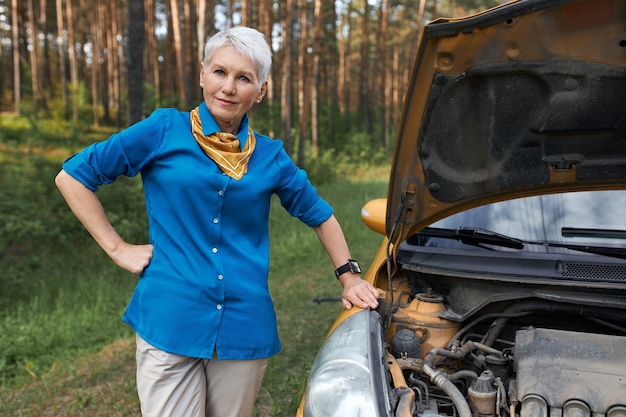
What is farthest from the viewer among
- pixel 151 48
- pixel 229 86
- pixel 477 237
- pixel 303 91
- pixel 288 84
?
pixel 151 48

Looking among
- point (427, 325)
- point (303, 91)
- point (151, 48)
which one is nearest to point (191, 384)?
point (427, 325)

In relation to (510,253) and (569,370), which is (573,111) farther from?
(569,370)

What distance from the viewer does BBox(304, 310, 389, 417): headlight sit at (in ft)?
5.77

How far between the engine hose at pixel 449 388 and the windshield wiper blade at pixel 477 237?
31.8 inches

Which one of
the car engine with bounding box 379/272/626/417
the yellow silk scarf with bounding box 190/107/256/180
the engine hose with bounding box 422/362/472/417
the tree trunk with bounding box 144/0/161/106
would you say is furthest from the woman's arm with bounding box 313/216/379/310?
the tree trunk with bounding box 144/0/161/106

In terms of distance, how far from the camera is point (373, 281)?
2738 millimetres

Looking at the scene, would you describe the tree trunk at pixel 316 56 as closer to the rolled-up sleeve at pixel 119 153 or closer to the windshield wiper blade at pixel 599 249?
the windshield wiper blade at pixel 599 249

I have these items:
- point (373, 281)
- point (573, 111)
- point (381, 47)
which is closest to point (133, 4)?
point (373, 281)

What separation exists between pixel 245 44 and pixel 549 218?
1772mm

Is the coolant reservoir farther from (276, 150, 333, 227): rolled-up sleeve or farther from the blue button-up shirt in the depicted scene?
the blue button-up shirt

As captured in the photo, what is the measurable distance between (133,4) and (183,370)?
7.48 metres

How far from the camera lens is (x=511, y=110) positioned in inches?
87.0

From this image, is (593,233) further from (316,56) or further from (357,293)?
(316,56)

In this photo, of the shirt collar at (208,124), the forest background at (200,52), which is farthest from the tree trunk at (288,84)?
the shirt collar at (208,124)
